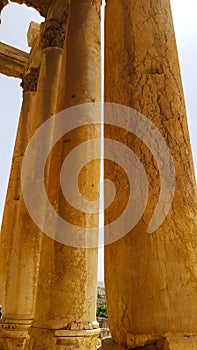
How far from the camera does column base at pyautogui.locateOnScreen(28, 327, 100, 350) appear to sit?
800 centimetres

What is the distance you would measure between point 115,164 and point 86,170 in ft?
12.3

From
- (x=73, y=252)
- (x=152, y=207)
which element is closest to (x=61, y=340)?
(x=73, y=252)

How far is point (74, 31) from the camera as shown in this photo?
11.1 metres

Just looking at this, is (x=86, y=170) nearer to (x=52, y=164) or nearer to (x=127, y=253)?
(x=52, y=164)

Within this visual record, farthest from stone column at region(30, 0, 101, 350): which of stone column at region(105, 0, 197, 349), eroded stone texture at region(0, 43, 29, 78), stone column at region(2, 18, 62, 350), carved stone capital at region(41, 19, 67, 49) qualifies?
eroded stone texture at region(0, 43, 29, 78)

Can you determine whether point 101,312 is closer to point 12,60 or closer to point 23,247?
point 23,247

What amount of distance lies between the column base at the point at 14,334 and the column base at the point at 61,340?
4470 millimetres

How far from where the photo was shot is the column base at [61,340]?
7999 millimetres

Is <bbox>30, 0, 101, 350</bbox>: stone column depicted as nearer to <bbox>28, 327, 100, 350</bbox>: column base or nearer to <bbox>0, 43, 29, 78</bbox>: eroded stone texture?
<bbox>28, 327, 100, 350</bbox>: column base

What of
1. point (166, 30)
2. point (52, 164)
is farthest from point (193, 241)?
point (52, 164)

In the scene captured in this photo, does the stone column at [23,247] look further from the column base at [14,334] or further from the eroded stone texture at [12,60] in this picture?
the eroded stone texture at [12,60]

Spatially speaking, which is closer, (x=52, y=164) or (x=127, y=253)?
(x=127, y=253)

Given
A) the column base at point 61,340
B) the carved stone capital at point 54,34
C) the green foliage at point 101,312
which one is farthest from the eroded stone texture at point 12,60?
the green foliage at point 101,312

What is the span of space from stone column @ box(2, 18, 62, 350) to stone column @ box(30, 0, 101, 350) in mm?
4679
